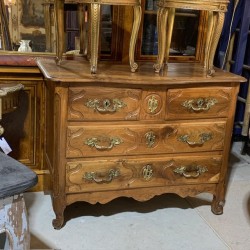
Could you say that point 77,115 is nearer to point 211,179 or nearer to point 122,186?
point 122,186

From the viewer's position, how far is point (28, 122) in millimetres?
2322

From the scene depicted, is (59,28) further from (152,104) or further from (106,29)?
(152,104)

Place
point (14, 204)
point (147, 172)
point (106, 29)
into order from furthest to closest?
point (106, 29), point (147, 172), point (14, 204)

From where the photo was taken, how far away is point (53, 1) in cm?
216

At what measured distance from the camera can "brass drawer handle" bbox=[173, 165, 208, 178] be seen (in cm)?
210

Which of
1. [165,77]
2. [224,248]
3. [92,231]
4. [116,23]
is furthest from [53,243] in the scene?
[116,23]

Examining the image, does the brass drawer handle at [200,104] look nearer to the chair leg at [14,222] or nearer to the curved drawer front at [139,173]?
the curved drawer front at [139,173]

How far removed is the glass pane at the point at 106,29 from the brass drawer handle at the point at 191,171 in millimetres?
797

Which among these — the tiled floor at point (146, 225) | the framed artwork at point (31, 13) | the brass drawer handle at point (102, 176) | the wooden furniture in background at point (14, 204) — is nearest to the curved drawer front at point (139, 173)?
the brass drawer handle at point (102, 176)

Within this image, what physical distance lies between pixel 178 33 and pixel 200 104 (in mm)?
615

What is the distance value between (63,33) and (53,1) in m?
0.21

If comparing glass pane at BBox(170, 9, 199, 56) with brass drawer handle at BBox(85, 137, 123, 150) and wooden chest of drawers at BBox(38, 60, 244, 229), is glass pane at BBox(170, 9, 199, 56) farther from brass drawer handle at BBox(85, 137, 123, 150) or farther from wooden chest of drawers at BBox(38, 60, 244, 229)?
brass drawer handle at BBox(85, 137, 123, 150)

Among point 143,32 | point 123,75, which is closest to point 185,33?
point 143,32

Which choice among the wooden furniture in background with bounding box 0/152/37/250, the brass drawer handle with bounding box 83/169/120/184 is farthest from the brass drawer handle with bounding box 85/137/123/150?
the wooden furniture in background with bounding box 0/152/37/250
